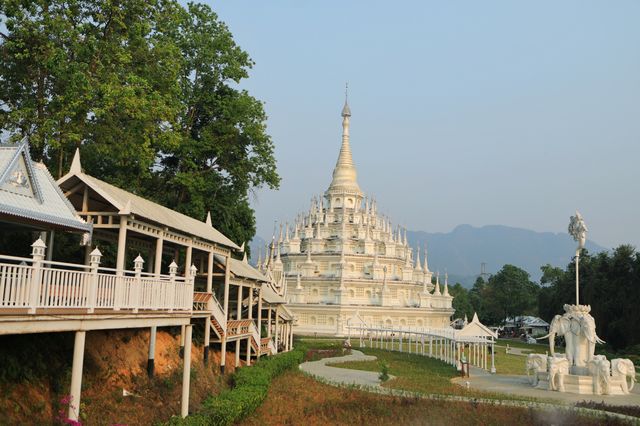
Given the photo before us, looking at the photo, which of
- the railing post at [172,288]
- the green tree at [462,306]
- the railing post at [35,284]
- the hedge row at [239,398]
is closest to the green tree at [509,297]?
the green tree at [462,306]

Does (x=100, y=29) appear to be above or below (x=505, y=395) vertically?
above

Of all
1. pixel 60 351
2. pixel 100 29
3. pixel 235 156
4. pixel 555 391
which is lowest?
pixel 555 391

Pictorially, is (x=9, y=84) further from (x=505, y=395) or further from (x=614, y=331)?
(x=614, y=331)

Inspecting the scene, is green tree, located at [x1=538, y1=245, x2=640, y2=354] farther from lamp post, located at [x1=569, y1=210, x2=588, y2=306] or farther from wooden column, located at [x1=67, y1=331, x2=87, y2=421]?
wooden column, located at [x1=67, y1=331, x2=87, y2=421]

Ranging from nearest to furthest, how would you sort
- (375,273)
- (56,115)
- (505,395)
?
1. (56,115)
2. (505,395)
3. (375,273)

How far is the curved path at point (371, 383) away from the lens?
21531 millimetres

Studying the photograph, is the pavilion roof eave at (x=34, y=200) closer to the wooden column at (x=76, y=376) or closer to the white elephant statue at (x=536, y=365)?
the wooden column at (x=76, y=376)

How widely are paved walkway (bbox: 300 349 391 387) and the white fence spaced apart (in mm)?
11954

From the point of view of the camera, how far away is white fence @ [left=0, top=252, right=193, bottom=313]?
38.8 feet

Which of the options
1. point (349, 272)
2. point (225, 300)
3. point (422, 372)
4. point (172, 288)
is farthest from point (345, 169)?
point (172, 288)

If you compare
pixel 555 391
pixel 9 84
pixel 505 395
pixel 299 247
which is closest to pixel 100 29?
pixel 9 84

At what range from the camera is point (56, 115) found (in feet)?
75.2

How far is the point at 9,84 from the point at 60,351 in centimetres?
1253

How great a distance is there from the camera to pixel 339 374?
32.3m
